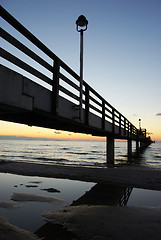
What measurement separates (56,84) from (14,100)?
1.78m

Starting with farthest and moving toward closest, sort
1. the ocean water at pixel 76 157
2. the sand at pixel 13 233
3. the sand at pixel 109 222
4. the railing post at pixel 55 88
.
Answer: the ocean water at pixel 76 157
the railing post at pixel 55 88
the sand at pixel 109 222
the sand at pixel 13 233

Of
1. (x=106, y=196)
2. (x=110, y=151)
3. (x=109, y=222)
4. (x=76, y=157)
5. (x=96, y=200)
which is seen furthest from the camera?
(x=76, y=157)

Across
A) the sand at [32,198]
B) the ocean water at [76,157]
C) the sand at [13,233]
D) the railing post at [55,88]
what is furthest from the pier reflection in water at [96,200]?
the ocean water at [76,157]

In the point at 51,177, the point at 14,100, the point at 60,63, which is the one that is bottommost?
the point at 51,177

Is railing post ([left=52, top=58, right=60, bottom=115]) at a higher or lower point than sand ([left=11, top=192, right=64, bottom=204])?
higher

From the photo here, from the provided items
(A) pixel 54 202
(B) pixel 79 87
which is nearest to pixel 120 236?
(A) pixel 54 202

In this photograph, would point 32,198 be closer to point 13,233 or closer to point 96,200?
point 96,200

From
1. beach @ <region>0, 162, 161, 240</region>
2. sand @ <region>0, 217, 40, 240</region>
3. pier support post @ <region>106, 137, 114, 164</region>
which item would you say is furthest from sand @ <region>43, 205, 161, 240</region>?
pier support post @ <region>106, 137, 114, 164</region>

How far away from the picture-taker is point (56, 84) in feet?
18.6

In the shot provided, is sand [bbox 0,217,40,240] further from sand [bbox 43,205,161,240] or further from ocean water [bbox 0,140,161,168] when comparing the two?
ocean water [bbox 0,140,161,168]

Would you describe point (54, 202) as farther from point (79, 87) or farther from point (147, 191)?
point (79, 87)

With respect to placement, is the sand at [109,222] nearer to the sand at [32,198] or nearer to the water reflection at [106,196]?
the water reflection at [106,196]

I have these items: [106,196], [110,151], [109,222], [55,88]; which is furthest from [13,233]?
[110,151]

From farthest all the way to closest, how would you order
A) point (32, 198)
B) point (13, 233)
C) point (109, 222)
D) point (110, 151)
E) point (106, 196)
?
point (110, 151), point (106, 196), point (32, 198), point (109, 222), point (13, 233)
